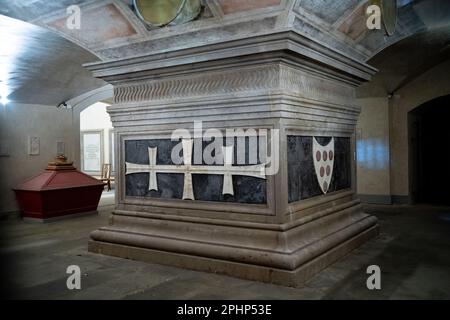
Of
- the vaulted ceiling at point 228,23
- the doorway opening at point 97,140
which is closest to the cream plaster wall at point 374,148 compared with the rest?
the vaulted ceiling at point 228,23

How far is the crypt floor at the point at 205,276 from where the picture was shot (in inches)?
131

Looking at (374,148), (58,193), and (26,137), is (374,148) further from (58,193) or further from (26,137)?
(26,137)

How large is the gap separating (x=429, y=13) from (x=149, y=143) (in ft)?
12.3

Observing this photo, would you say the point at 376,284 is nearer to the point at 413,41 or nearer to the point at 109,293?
the point at 109,293

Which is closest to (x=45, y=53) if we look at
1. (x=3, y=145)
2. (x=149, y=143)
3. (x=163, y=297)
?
(x=3, y=145)

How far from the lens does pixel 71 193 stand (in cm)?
744

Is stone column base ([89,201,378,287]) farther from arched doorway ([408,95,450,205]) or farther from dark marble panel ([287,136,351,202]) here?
arched doorway ([408,95,450,205])

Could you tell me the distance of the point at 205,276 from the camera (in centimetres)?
378

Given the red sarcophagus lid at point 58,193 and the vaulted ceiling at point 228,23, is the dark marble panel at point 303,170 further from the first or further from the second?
the red sarcophagus lid at point 58,193

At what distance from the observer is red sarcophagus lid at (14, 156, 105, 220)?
7.10 meters

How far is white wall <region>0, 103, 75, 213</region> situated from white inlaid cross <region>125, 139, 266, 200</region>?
3.79 m

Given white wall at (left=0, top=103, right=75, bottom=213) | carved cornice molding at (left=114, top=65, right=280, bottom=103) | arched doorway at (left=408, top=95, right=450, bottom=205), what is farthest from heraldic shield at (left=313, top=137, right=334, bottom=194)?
white wall at (left=0, top=103, right=75, bottom=213)

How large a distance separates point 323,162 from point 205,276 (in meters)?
1.81

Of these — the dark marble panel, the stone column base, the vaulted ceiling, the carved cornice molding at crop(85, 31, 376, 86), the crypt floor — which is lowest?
the crypt floor
